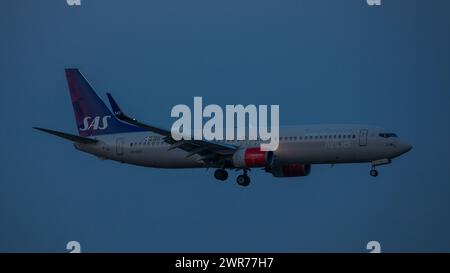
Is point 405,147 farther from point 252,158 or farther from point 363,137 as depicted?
point 252,158

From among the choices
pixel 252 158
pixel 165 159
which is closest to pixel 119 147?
pixel 165 159

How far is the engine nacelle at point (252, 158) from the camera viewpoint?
268 ft

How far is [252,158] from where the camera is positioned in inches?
3226

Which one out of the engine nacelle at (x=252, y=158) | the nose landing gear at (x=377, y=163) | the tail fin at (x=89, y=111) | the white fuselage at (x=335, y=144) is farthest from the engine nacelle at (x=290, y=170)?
the tail fin at (x=89, y=111)

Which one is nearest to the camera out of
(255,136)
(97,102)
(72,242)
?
(72,242)

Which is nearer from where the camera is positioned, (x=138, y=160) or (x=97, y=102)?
(x=138, y=160)

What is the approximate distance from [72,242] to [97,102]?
18.8m

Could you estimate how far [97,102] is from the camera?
93.2 meters

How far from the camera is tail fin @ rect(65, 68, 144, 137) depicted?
90.9m

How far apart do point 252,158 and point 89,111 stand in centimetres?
1669
